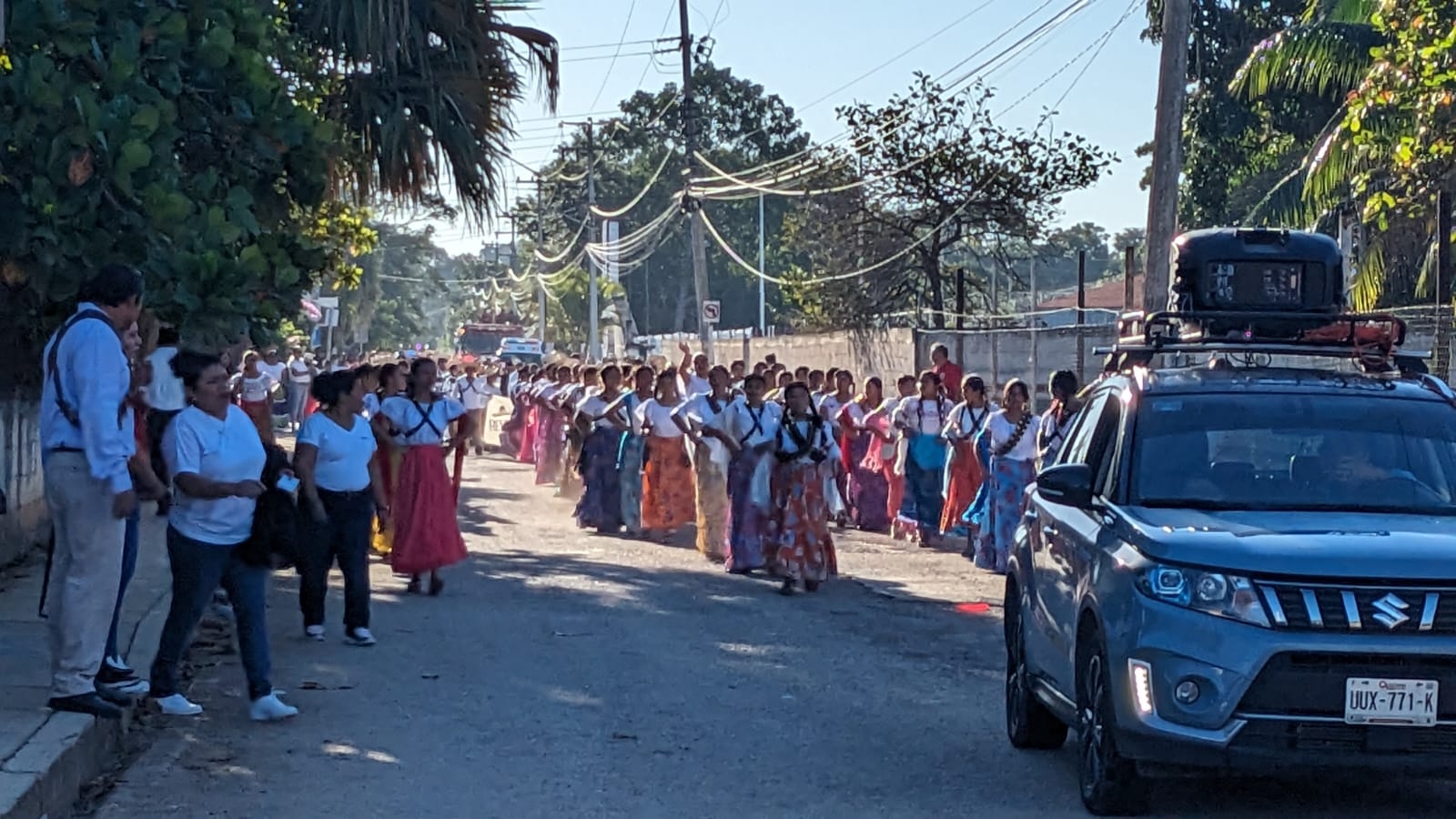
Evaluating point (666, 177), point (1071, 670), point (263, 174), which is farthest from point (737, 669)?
point (666, 177)

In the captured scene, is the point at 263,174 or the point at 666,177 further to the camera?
the point at 666,177

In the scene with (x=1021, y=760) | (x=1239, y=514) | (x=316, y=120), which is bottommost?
(x=1021, y=760)

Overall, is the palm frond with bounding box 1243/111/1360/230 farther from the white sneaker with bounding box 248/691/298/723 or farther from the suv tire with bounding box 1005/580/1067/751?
the white sneaker with bounding box 248/691/298/723

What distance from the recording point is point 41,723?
813cm

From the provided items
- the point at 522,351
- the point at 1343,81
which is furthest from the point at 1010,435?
the point at 522,351

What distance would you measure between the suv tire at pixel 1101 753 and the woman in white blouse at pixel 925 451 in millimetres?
11825

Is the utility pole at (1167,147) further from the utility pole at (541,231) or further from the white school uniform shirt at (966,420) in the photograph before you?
the utility pole at (541,231)

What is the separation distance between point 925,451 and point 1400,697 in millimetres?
12831

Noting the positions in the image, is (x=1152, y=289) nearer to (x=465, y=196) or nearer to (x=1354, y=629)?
(x=465, y=196)

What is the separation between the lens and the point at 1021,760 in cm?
857

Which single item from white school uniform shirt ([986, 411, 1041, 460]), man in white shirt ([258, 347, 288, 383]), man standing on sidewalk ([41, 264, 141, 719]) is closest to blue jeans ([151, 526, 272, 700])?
man standing on sidewalk ([41, 264, 141, 719])

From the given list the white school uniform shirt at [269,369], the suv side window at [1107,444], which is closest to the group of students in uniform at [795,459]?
the white school uniform shirt at [269,369]

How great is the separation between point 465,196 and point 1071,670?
12451 mm

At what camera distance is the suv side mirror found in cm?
766
